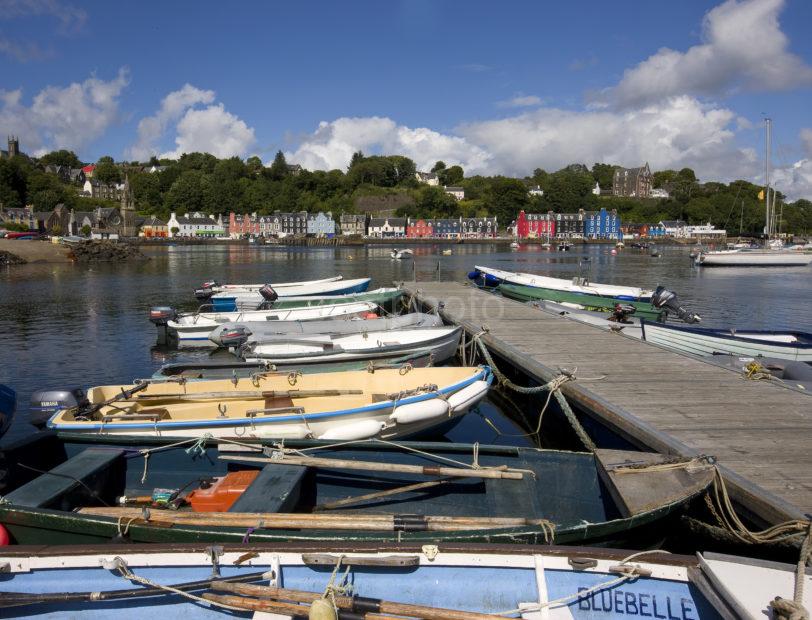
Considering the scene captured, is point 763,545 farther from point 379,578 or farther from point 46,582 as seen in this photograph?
point 46,582

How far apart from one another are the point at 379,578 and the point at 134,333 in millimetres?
22750

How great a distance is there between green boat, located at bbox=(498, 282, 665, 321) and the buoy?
63.6ft

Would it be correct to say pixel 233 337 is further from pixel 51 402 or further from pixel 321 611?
pixel 321 611

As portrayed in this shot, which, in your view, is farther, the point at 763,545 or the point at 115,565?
the point at 763,545

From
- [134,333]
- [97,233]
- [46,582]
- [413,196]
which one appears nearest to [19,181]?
[97,233]

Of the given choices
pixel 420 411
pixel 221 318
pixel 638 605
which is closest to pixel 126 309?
pixel 221 318

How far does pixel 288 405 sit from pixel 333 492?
317 cm

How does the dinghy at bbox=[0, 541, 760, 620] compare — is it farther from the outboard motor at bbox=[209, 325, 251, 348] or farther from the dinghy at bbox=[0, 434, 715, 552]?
the outboard motor at bbox=[209, 325, 251, 348]

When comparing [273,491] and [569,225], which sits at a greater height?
[569,225]

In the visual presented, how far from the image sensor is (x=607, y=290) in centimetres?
2509

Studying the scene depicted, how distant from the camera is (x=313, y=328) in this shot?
17391mm

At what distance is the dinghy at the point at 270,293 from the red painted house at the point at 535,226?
134004 mm

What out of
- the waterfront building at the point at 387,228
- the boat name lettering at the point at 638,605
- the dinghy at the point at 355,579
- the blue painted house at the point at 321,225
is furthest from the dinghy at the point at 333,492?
the waterfront building at the point at 387,228

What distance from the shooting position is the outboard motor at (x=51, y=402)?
962 cm
